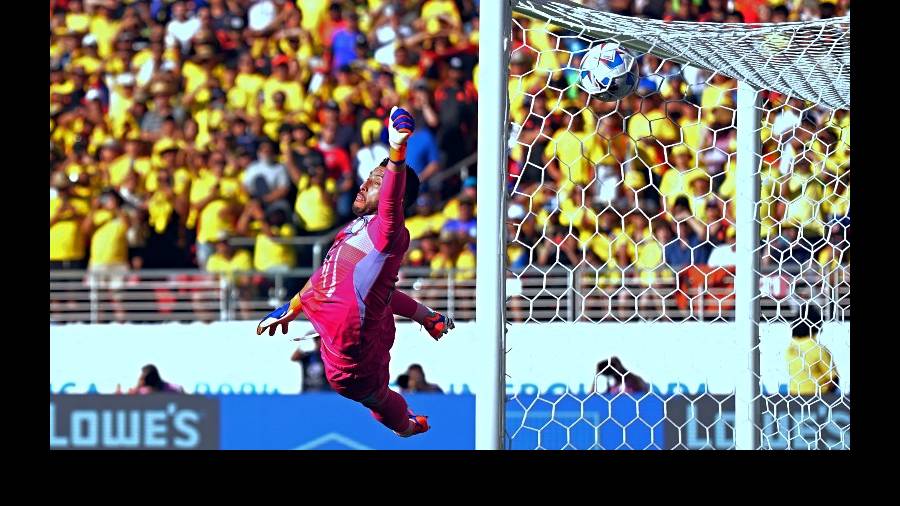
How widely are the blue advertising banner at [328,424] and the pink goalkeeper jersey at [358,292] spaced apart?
65.3 inches

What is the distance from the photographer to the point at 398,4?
8164 millimetres

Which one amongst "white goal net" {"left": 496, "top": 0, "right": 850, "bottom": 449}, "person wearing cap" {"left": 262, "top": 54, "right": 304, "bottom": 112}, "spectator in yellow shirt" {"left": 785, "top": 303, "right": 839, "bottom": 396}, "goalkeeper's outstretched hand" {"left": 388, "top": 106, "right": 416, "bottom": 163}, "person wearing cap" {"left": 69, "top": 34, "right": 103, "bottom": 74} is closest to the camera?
"goalkeeper's outstretched hand" {"left": 388, "top": 106, "right": 416, "bottom": 163}

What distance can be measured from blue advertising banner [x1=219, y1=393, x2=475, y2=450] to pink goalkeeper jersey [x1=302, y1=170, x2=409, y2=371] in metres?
1.66

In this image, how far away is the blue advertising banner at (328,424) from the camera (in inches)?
242

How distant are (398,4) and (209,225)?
1961mm

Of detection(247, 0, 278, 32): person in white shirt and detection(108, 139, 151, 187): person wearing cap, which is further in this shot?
detection(247, 0, 278, 32): person in white shirt

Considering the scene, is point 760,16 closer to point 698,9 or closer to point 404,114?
point 698,9

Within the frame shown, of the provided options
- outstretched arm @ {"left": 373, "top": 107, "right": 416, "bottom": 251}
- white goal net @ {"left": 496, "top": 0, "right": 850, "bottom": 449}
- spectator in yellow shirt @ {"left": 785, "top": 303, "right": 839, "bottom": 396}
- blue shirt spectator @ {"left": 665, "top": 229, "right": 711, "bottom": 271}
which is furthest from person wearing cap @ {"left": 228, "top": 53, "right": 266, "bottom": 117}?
outstretched arm @ {"left": 373, "top": 107, "right": 416, "bottom": 251}

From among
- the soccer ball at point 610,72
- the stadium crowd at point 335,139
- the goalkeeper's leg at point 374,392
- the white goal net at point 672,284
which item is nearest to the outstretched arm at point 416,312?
the goalkeeper's leg at point 374,392

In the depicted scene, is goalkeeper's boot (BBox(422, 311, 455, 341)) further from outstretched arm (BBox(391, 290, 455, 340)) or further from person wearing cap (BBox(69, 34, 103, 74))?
person wearing cap (BBox(69, 34, 103, 74))

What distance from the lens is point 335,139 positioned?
7598 millimetres

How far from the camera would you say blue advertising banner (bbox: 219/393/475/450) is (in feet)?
20.2

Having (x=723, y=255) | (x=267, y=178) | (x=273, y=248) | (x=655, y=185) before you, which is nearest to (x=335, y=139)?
(x=267, y=178)

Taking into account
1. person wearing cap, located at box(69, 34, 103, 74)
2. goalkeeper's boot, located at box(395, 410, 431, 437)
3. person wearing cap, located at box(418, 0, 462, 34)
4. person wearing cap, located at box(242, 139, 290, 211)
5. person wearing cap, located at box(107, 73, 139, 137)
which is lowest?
goalkeeper's boot, located at box(395, 410, 431, 437)
